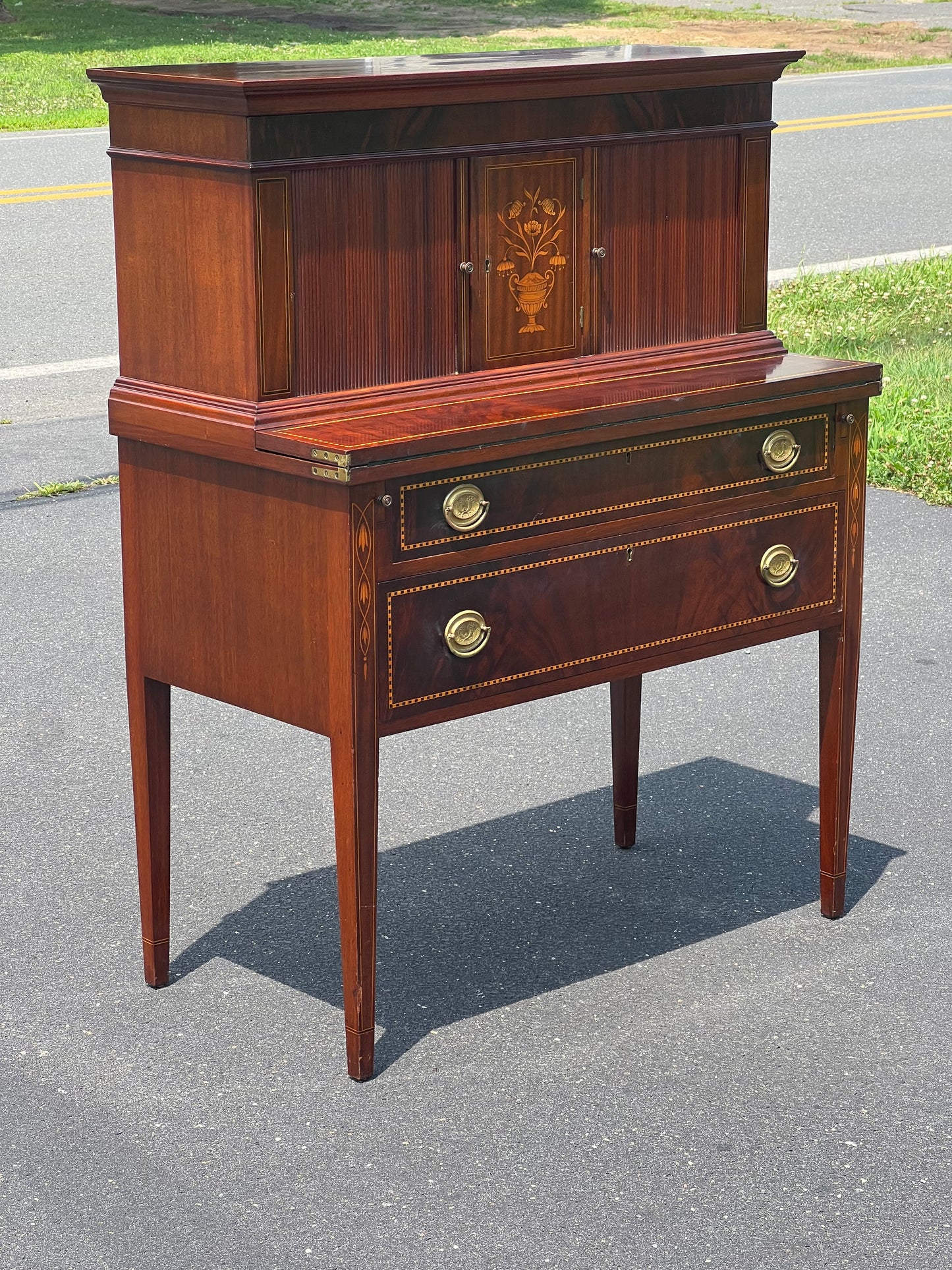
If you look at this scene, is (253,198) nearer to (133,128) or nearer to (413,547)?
(133,128)

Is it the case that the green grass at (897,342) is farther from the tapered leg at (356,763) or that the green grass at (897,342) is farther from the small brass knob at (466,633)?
the tapered leg at (356,763)

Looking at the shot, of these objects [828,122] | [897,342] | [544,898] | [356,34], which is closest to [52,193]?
[897,342]

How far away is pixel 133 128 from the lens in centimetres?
341

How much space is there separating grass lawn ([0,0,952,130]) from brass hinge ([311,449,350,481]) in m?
14.2

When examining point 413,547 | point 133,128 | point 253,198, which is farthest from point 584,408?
point 133,128

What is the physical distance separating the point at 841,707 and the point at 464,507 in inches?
44.3

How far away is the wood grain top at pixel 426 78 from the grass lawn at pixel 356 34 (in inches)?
529

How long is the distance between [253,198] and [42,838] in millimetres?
1890

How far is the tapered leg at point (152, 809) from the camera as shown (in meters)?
3.72

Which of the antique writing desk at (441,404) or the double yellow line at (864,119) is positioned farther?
the double yellow line at (864,119)

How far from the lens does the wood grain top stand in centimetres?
319

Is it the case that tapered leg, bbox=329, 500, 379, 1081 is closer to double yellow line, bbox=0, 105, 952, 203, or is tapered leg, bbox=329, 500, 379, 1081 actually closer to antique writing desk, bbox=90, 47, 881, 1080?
antique writing desk, bbox=90, 47, 881, 1080

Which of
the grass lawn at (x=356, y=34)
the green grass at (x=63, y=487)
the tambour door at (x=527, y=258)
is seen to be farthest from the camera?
the grass lawn at (x=356, y=34)

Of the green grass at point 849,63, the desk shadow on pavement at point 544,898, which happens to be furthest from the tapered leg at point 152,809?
the green grass at point 849,63
